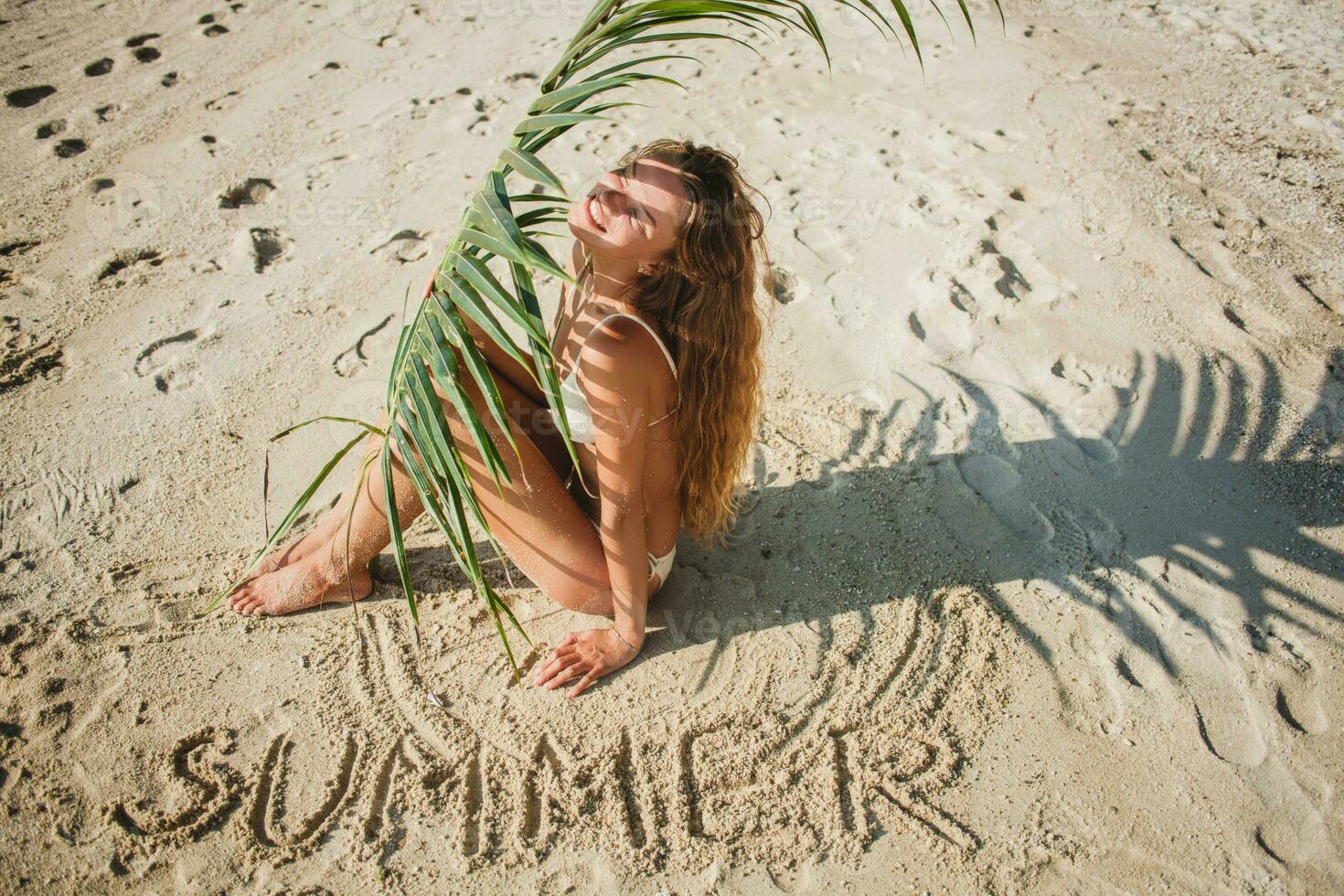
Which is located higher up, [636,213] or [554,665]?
[636,213]

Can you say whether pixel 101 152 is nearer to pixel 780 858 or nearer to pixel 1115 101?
pixel 780 858

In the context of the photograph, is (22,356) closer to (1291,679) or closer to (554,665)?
(554,665)

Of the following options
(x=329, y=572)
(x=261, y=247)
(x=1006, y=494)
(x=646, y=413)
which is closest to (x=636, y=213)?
(x=646, y=413)

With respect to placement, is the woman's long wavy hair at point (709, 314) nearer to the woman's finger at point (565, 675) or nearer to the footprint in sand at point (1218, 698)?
the woman's finger at point (565, 675)

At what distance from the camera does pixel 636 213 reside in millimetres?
1734

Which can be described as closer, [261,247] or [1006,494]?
[1006,494]

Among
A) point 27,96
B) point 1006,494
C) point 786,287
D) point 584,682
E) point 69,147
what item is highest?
point 27,96

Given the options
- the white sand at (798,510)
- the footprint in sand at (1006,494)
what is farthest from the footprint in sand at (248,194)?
the footprint in sand at (1006,494)

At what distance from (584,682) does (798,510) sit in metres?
0.82

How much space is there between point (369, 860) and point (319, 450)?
50.1 inches

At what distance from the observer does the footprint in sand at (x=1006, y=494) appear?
2434 mm

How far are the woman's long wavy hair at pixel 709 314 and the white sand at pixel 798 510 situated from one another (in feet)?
1.57

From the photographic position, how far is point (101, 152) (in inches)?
143

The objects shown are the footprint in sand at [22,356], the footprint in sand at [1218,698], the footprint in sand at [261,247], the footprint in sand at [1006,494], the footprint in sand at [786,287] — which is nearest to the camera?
the footprint in sand at [1218,698]
